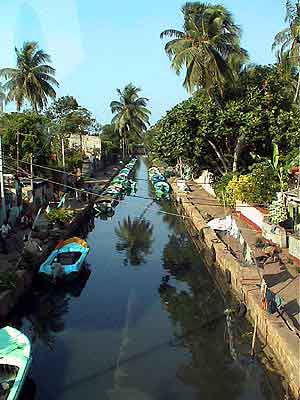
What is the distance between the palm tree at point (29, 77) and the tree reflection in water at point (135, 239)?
17168mm

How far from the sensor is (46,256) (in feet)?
79.7

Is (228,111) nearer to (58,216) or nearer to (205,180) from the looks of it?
(58,216)

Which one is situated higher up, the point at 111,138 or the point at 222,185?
the point at 111,138

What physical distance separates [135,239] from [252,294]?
1742 centimetres

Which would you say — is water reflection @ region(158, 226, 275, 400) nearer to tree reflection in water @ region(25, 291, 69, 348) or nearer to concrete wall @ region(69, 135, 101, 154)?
tree reflection in water @ region(25, 291, 69, 348)

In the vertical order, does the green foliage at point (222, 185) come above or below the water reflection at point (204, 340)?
above

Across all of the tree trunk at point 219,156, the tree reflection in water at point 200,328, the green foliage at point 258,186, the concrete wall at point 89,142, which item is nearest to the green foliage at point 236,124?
the tree trunk at point 219,156

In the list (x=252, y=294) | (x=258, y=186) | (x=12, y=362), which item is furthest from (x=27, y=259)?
(x=258, y=186)

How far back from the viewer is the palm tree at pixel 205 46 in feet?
112

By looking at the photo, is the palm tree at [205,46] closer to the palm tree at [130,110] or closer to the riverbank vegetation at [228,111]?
the riverbank vegetation at [228,111]

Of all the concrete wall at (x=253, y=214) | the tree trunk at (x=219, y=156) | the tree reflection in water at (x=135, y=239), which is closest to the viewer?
the concrete wall at (x=253, y=214)

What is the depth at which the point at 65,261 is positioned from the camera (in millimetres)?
23672

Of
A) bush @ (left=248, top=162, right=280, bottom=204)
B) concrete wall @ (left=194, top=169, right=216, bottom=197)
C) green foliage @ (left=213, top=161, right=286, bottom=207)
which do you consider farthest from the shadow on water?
concrete wall @ (left=194, top=169, right=216, bottom=197)

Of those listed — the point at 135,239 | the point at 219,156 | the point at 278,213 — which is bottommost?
the point at 135,239
